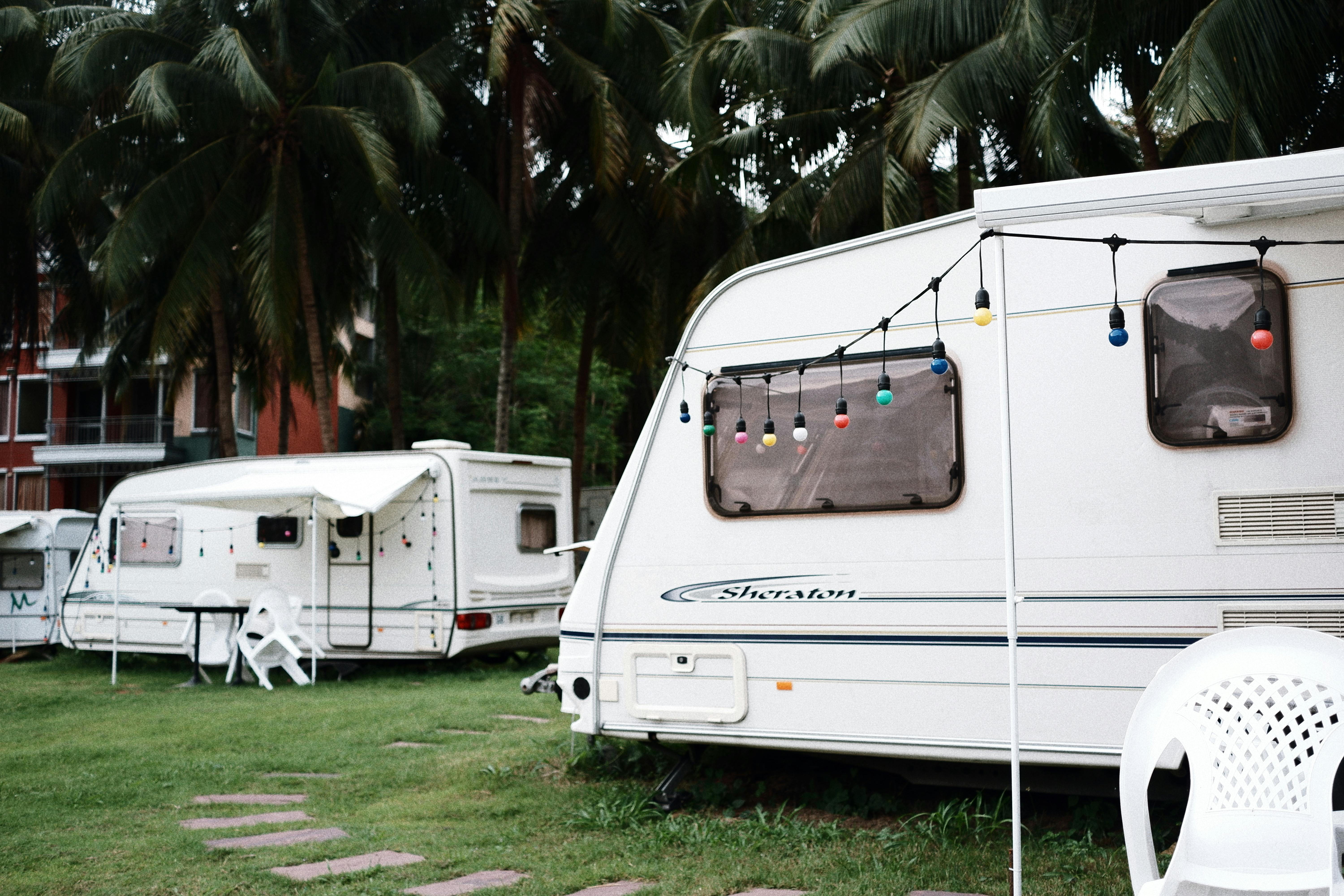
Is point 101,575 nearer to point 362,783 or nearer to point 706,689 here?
point 362,783

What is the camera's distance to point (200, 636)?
1240 cm

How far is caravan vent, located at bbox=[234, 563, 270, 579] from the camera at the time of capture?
12562 millimetres

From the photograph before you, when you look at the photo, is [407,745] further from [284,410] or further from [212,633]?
[284,410]

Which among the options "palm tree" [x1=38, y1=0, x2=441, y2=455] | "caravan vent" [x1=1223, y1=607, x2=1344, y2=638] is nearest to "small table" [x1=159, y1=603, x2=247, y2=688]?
"palm tree" [x1=38, y1=0, x2=441, y2=455]

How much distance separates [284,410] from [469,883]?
2084 centimetres

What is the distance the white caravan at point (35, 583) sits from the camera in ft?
49.9

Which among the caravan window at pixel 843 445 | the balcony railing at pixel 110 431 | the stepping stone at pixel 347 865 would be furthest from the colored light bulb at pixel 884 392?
the balcony railing at pixel 110 431

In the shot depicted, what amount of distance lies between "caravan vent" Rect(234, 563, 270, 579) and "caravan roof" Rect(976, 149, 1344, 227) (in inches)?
398

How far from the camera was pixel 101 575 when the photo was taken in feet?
45.1

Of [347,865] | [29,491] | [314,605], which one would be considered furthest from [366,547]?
[29,491]

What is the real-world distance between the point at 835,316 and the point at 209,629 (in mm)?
9329

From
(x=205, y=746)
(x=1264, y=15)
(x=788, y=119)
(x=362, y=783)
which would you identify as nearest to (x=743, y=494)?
(x=362, y=783)

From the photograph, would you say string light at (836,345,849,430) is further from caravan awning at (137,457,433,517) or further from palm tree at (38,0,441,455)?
palm tree at (38,0,441,455)

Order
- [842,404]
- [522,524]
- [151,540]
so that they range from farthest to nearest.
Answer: [151,540], [522,524], [842,404]
